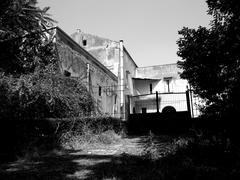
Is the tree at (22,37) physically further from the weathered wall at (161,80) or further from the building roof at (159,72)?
the building roof at (159,72)

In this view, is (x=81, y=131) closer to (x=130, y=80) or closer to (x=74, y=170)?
(x=74, y=170)

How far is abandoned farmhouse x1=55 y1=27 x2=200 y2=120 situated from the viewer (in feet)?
42.6

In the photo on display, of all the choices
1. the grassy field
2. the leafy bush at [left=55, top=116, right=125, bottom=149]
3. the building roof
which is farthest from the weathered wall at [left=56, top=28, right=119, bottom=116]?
the building roof

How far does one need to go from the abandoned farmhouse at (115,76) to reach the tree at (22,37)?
3.63ft

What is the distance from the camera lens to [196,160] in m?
4.24

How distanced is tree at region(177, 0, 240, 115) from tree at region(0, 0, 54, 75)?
6727 millimetres

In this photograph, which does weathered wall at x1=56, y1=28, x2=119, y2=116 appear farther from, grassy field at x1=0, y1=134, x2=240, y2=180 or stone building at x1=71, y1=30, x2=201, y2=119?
grassy field at x1=0, y1=134, x2=240, y2=180

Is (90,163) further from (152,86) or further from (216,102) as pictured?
(152,86)

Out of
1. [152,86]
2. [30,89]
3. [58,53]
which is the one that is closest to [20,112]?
[30,89]

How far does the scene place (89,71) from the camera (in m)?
15.3

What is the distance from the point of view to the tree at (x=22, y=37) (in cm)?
844

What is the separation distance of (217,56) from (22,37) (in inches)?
355

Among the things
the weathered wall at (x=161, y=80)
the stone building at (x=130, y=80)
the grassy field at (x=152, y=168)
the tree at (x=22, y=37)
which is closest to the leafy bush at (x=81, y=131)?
the grassy field at (x=152, y=168)

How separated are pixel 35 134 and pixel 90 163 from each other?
304cm
